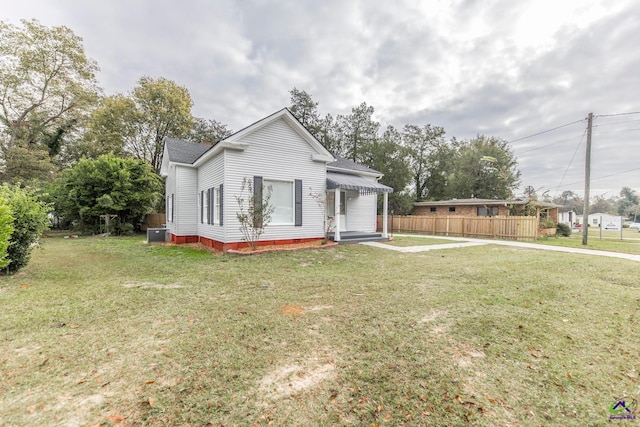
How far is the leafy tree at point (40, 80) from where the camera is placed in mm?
18375

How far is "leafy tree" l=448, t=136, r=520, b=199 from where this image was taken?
29.3 meters

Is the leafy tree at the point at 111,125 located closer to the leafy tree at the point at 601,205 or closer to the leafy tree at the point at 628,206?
the leafy tree at the point at 628,206

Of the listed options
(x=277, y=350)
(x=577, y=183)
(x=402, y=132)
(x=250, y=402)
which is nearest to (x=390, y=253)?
(x=277, y=350)

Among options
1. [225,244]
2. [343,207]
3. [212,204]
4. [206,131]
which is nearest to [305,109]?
[206,131]

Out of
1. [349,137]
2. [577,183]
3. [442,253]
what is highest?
[349,137]

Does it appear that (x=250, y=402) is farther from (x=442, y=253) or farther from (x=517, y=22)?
(x=517, y=22)

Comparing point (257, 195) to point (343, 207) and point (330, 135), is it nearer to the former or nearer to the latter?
point (343, 207)

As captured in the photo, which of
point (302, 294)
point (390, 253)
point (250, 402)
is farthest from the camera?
point (390, 253)

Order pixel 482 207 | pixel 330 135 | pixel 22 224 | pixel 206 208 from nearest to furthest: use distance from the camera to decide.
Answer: pixel 22 224 < pixel 206 208 < pixel 482 207 < pixel 330 135

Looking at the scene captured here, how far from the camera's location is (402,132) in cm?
3019

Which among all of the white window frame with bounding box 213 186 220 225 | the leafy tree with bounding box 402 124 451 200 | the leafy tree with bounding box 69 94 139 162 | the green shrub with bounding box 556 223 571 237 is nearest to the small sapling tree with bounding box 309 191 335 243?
the white window frame with bounding box 213 186 220 225

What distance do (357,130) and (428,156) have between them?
973 cm

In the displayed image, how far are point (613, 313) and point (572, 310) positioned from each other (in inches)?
21.9

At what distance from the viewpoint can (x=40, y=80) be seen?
63.9ft
